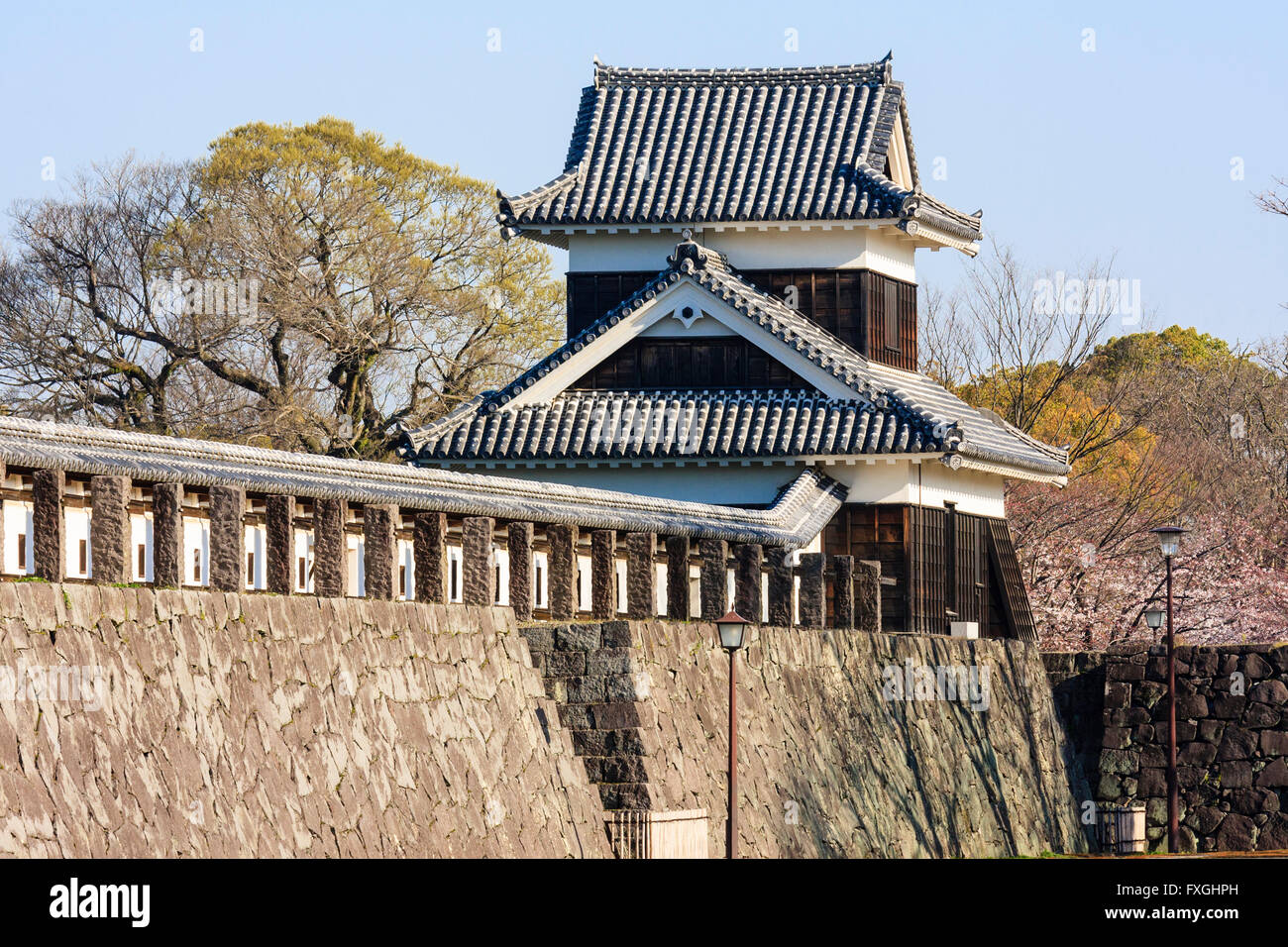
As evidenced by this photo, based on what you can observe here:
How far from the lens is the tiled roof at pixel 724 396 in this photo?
83.4 ft

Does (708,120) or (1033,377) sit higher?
(708,120)

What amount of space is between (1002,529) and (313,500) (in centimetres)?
1684

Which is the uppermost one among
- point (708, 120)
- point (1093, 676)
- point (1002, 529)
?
point (708, 120)

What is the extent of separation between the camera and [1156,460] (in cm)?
4556

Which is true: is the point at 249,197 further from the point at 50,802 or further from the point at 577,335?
the point at 50,802

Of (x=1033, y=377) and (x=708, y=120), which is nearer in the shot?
(x=708, y=120)

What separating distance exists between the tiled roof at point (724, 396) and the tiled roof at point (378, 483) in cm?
185

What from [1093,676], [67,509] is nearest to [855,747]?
[1093,676]

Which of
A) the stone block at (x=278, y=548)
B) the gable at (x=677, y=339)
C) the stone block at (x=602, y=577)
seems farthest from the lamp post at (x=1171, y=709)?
the stone block at (x=278, y=548)

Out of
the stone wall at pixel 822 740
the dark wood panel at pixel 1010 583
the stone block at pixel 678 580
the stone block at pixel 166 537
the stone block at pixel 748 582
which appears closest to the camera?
the stone block at pixel 166 537

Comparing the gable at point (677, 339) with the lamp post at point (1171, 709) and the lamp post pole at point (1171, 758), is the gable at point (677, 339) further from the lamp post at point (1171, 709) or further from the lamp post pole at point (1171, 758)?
the lamp post pole at point (1171, 758)

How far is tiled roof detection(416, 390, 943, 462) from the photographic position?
2542cm

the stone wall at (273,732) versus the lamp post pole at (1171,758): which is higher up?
the stone wall at (273,732)
